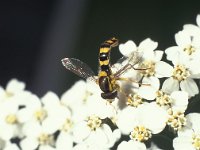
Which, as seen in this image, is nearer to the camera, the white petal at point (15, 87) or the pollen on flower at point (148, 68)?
the pollen on flower at point (148, 68)

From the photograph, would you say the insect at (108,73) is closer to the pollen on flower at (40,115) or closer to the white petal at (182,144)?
the white petal at (182,144)

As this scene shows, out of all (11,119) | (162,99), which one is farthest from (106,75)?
(11,119)

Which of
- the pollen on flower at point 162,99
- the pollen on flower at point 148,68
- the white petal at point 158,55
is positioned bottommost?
the pollen on flower at point 162,99

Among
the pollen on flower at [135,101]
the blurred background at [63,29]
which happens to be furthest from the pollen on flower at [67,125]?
the blurred background at [63,29]

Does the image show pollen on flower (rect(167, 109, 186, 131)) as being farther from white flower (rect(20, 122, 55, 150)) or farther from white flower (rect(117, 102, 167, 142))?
white flower (rect(20, 122, 55, 150))

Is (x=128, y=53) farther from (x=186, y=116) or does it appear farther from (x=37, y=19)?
(x=37, y=19)
